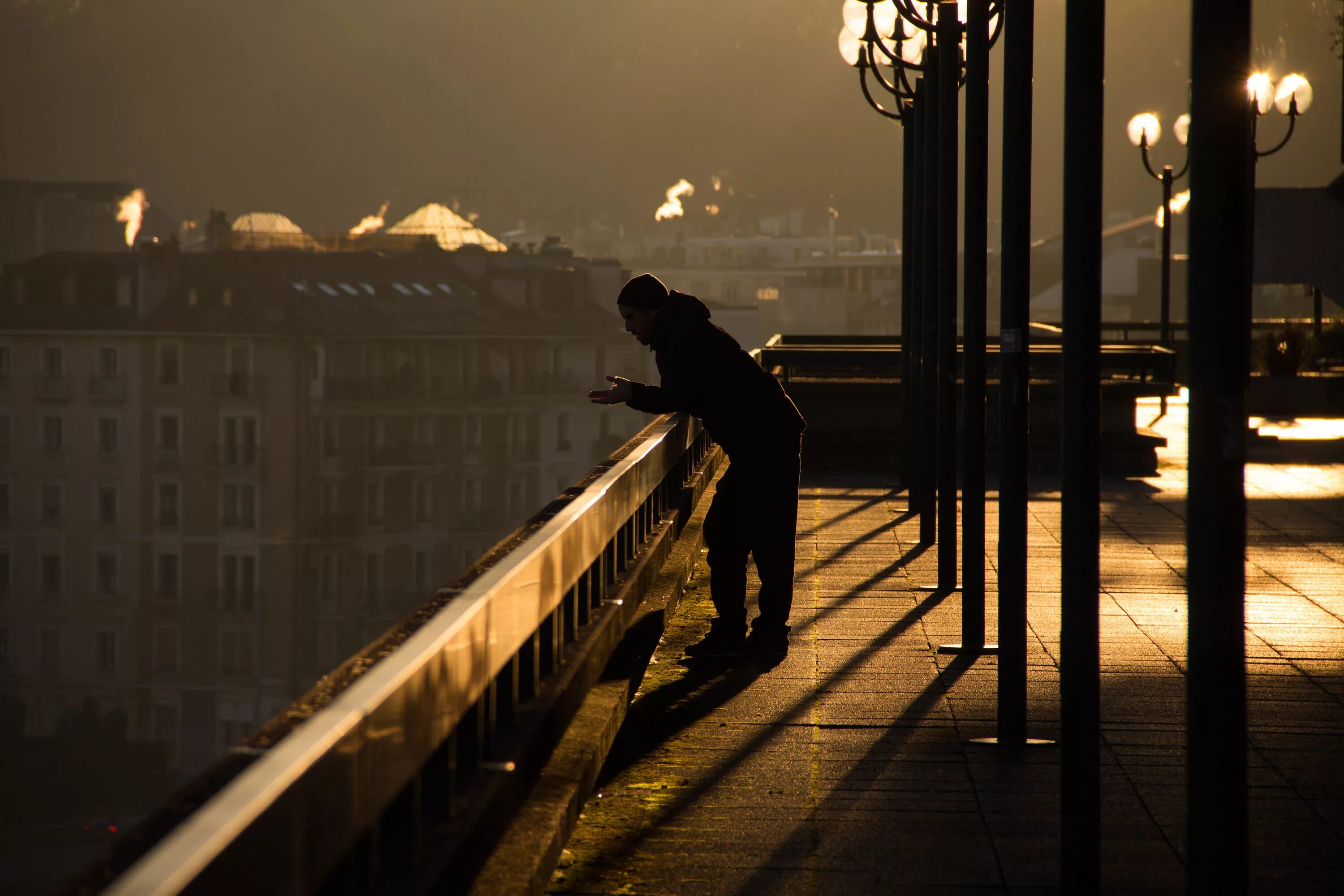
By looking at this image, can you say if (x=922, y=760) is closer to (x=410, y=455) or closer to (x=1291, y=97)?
(x=1291, y=97)

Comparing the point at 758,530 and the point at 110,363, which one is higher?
the point at 110,363

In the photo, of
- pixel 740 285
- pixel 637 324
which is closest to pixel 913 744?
pixel 637 324

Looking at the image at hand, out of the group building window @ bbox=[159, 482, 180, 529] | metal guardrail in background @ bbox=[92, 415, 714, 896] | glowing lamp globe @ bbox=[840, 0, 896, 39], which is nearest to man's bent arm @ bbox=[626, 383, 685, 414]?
metal guardrail in background @ bbox=[92, 415, 714, 896]

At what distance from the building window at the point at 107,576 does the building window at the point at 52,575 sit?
160 centimetres

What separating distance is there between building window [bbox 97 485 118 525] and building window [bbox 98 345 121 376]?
18.2ft

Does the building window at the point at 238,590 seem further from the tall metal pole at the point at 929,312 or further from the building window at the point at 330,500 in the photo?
the tall metal pole at the point at 929,312

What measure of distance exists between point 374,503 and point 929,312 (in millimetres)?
70389

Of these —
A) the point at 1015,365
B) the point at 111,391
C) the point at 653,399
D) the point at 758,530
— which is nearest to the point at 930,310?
the point at 758,530

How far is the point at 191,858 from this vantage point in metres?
1.52

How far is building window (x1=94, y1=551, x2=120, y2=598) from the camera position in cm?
7012

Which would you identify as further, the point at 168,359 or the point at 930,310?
the point at 168,359

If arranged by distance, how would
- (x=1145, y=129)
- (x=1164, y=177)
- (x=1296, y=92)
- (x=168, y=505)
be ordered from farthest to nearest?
A: (x=168, y=505) < (x=1145, y=129) < (x=1164, y=177) < (x=1296, y=92)

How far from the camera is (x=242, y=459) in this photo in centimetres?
7506

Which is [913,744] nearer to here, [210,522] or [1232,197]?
[1232,197]
